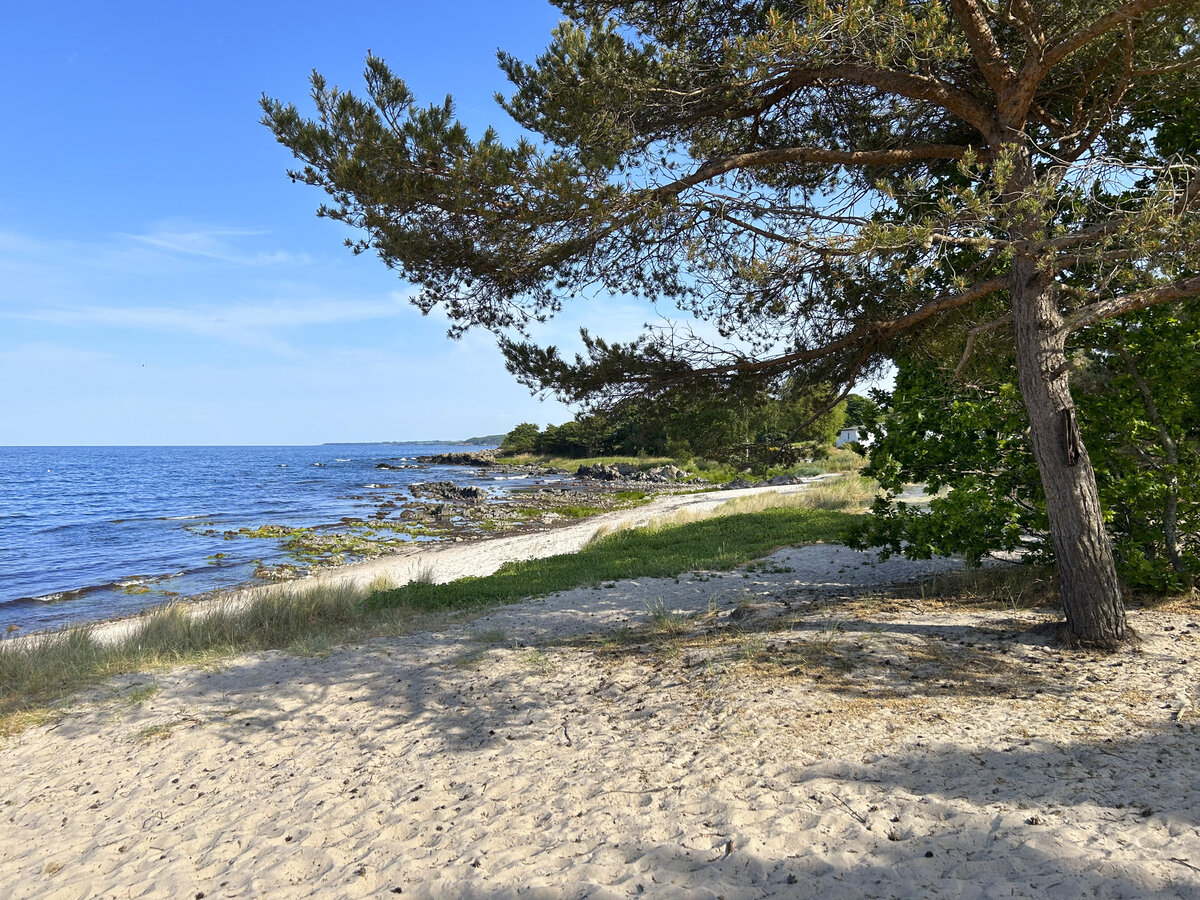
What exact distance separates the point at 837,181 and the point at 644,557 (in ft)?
26.6

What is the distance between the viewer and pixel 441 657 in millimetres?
7582

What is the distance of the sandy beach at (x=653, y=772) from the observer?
3.37m

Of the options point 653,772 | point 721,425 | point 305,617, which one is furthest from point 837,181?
point 305,617

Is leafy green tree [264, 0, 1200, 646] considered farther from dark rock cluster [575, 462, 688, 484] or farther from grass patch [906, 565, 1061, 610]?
dark rock cluster [575, 462, 688, 484]

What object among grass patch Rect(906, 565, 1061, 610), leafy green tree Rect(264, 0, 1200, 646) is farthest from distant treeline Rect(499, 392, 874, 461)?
grass patch Rect(906, 565, 1061, 610)

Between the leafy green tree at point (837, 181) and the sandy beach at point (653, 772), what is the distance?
1783 millimetres

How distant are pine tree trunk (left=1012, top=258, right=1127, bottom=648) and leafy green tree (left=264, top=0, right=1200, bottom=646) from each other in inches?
0.8

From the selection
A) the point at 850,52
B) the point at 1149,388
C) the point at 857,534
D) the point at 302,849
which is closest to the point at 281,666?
the point at 302,849

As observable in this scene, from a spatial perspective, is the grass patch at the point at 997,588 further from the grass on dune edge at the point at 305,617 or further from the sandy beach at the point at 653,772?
the grass on dune edge at the point at 305,617

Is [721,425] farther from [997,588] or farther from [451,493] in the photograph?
[451,493]

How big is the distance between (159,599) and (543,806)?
1549 cm

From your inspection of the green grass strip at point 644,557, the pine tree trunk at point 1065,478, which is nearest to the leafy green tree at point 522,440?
the green grass strip at point 644,557

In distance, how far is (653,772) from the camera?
446cm

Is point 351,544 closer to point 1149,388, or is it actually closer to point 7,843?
point 7,843
